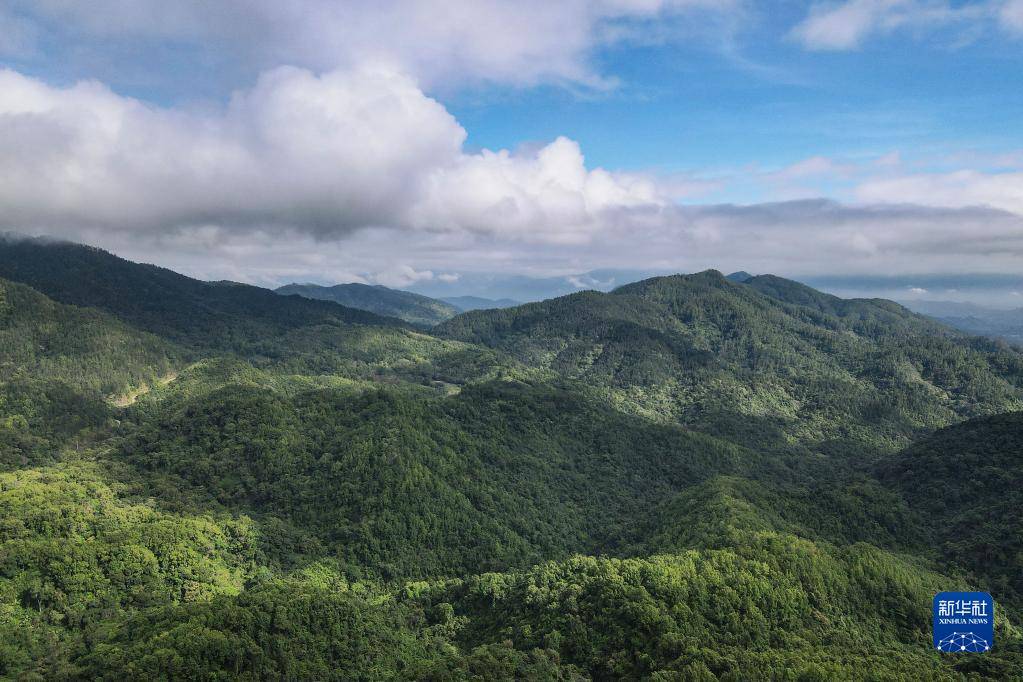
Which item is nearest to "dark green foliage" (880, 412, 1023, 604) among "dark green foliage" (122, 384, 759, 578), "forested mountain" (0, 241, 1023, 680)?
"forested mountain" (0, 241, 1023, 680)

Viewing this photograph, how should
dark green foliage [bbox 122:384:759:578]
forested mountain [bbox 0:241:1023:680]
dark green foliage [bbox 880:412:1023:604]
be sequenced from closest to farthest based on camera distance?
forested mountain [bbox 0:241:1023:680] < dark green foliage [bbox 880:412:1023:604] < dark green foliage [bbox 122:384:759:578]

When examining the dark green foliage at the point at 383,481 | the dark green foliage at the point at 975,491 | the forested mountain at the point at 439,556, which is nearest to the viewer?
the forested mountain at the point at 439,556

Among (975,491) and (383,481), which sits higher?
(975,491)

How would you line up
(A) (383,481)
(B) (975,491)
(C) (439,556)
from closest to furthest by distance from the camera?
(C) (439,556) < (A) (383,481) < (B) (975,491)

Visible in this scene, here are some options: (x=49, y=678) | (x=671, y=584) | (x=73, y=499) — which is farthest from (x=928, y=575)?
(x=73, y=499)

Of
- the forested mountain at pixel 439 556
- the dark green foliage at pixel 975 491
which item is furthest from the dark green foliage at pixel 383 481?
the dark green foliage at pixel 975 491

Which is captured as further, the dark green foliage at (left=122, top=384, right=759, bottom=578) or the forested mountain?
the dark green foliage at (left=122, top=384, right=759, bottom=578)

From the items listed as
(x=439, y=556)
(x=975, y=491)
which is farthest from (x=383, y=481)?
(x=975, y=491)

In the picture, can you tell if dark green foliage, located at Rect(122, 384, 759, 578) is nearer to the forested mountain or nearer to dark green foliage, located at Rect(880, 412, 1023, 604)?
the forested mountain

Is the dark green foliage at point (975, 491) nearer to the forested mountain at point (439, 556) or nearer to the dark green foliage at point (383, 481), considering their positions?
the forested mountain at point (439, 556)

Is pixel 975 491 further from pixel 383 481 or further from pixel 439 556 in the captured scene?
pixel 383 481

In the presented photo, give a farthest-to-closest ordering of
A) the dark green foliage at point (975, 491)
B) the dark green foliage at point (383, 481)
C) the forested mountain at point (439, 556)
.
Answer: the dark green foliage at point (383, 481) → the dark green foliage at point (975, 491) → the forested mountain at point (439, 556)

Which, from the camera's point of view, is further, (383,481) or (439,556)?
(383,481)
